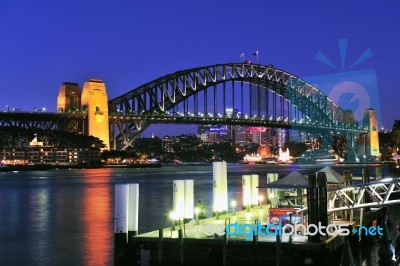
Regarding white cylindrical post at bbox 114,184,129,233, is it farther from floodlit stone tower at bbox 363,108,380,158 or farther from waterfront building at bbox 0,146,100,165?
floodlit stone tower at bbox 363,108,380,158

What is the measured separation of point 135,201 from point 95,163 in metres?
99.5

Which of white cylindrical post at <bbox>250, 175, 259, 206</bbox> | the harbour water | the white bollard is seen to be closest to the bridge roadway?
the harbour water

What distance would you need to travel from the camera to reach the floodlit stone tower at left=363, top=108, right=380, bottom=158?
12975cm

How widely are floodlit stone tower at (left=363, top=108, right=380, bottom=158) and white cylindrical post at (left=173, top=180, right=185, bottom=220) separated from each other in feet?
379

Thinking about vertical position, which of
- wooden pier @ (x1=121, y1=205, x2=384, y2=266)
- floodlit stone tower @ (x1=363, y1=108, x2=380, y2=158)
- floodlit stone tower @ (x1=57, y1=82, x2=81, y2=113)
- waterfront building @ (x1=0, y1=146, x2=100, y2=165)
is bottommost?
wooden pier @ (x1=121, y1=205, x2=384, y2=266)

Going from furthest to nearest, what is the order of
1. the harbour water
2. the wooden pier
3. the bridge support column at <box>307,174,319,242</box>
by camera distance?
1. the harbour water
2. the bridge support column at <box>307,174,319,242</box>
3. the wooden pier

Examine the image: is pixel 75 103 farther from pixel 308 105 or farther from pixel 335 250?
pixel 335 250

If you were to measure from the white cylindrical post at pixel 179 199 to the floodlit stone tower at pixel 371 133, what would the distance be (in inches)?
4548

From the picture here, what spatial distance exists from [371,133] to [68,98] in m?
64.4

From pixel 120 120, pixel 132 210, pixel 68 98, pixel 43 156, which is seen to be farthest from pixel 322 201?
pixel 43 156

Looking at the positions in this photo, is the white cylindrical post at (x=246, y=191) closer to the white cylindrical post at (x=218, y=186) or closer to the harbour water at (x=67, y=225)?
the white cylindrical post at (x=218, y=186)

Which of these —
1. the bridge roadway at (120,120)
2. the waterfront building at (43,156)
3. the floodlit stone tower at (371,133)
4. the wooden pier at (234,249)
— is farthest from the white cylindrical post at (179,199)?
the floodlit stone tower at (371,133)

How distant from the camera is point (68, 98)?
105 m

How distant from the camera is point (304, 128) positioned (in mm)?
116375
